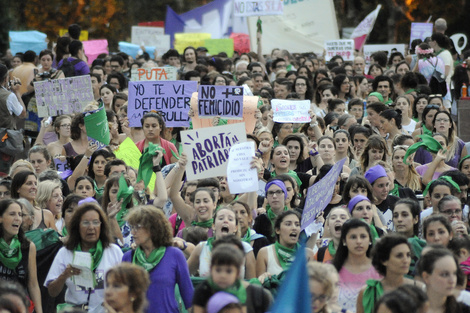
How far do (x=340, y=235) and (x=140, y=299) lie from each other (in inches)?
80.9

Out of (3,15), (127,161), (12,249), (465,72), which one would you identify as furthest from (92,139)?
(3,15)

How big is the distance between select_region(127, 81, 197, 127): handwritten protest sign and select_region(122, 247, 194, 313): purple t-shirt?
546 centimetres

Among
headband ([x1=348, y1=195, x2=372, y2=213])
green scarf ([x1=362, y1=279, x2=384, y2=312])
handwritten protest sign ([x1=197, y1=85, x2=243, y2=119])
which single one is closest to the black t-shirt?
green scarf ([x1=362, y1=279, x2=384, y2=312])

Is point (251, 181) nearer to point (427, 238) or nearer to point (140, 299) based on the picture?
point (427, 238)

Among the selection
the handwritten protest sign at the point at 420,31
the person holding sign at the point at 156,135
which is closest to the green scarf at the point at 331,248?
the person holding sign at the point at 156,135

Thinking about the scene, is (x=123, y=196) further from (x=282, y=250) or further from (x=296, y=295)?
(x=296, y=295)

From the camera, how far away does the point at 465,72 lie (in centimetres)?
1719

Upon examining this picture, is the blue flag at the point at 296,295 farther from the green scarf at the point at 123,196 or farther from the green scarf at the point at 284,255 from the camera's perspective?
the green scarf at the point at 123,196

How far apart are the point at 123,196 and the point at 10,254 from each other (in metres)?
1.26

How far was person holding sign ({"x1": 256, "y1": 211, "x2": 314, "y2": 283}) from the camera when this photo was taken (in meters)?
7.61

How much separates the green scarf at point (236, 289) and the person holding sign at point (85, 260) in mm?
1353

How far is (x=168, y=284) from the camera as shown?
6750 millimetres

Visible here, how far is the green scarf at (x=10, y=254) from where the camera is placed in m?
7.38

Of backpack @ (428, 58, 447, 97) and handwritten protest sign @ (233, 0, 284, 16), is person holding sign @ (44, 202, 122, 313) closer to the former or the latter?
backpack @ (428, 58, 447, 97)
